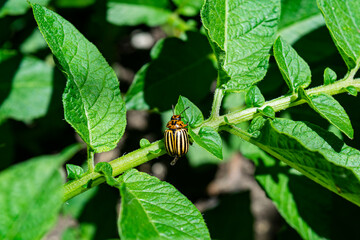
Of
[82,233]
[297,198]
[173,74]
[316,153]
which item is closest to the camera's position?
[316,153]

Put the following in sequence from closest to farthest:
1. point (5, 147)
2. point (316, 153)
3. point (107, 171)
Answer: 1. point (316, 153)
2. point (107, 171)
3. point (5, 147)

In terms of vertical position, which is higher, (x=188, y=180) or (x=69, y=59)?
(x=69, y=59)

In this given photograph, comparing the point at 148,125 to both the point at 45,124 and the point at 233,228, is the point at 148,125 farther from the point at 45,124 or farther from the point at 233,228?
the point at 233,228

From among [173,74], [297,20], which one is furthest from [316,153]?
[297,20]

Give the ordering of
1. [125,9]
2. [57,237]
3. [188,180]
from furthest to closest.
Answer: [188,180] < [57,237] < [125,9]

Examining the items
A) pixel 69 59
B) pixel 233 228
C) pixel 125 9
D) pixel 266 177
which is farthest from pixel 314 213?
pixel 125 9

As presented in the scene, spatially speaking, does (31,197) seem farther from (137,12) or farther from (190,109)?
(137,12)
